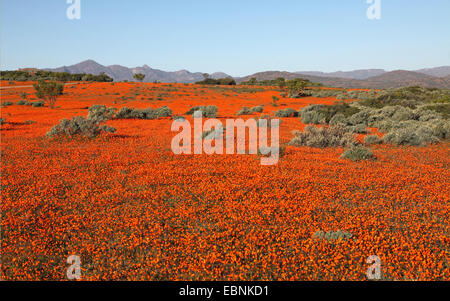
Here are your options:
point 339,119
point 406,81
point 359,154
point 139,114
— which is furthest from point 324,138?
point 406,81

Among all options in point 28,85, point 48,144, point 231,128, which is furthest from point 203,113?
point 28,85

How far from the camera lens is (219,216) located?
21.7 feet

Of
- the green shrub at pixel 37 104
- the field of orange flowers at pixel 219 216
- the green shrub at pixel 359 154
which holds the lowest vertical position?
the field of orange flowers at pixel 219 216

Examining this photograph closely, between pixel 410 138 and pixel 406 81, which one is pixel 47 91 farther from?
pixel 406 81

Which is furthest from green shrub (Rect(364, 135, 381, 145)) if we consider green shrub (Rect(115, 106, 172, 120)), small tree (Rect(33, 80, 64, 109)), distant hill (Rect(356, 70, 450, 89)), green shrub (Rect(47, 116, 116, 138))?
distant hill (Rect(356, 70, 450, 89))

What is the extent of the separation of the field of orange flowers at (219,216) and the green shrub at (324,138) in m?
2.86

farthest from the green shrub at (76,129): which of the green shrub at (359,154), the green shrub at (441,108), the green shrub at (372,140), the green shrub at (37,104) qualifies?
the green shrub at (441,108)

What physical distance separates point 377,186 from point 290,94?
132 ft

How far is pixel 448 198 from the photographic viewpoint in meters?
7.73

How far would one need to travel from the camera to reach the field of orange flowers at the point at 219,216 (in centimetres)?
491

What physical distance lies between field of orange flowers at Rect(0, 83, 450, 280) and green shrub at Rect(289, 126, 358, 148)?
9.39 feet

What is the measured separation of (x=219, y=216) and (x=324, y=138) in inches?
402

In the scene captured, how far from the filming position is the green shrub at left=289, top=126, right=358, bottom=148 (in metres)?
14.8

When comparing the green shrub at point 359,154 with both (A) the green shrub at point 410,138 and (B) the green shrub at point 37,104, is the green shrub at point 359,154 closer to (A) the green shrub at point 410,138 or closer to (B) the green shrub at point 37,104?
(A) the green shrub at point 410,138
